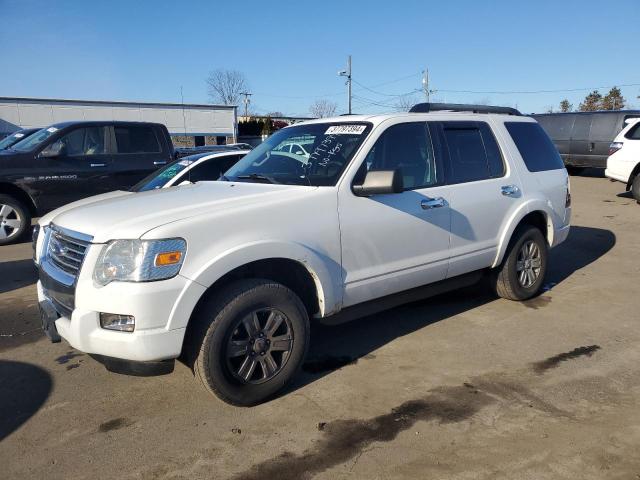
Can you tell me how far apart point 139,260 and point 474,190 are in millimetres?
2934

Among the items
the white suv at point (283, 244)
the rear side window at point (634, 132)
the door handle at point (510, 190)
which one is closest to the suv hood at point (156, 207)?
the white suv at point (283, 244)

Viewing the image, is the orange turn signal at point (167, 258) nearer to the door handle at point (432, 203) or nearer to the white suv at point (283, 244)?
the white suv at point (283, 244)

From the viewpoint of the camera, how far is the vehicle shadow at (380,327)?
→ 3.99 m

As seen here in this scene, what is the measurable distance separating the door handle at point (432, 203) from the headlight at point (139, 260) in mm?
1968

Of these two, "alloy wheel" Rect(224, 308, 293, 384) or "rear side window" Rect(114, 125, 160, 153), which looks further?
"rear side window" Rect(114, 125, 160, 153)

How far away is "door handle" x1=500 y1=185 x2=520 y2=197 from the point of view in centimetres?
482

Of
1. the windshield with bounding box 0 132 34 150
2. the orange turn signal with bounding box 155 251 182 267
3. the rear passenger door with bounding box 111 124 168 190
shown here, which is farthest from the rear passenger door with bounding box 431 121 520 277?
the windshield with bounding box 0 132 34 150

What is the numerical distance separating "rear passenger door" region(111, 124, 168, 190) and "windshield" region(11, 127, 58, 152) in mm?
999

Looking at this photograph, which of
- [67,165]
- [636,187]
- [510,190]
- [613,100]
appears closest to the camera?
[510,190]

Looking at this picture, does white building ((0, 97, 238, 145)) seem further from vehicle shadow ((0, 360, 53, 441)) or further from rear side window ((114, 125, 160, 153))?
vehicle shadow ((0, 360, 53, 441))

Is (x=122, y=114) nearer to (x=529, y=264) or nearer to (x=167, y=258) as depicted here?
(x=529, y=264)

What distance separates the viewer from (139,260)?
2.89 m

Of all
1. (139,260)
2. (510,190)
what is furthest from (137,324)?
(510,190)

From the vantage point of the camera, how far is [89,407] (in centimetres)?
338
